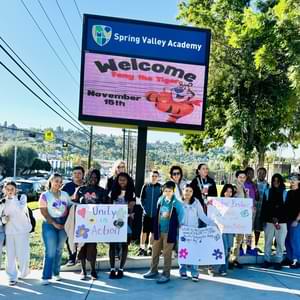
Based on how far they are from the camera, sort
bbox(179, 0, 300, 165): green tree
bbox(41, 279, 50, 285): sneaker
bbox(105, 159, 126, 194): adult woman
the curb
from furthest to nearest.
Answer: bbox(179, 0, 300, 165): green tree, bbox(105, 159, 126, 194): adult woman, the curb, bbox(41, 279, 50, 285): sneaker

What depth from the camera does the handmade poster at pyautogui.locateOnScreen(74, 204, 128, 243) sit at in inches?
236

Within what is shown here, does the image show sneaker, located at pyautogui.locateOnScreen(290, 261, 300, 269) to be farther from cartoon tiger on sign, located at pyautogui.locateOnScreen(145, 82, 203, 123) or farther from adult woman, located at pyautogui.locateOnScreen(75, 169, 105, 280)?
cartoon tiger on sign, located at pyautogui.locateOnScreen(145, 82, 203, 123)

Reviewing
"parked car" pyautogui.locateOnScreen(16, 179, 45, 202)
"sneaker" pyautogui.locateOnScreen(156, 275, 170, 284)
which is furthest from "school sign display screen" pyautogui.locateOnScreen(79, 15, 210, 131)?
"parked car" pyautogui.locateOnScreen(16, 179, 45, 202)

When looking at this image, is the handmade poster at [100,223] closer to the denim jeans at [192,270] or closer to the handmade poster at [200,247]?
A: the handmade poster at [200,247]

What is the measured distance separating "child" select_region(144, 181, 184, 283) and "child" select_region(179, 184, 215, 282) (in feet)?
0.53

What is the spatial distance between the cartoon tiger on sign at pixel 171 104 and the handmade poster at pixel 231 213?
8.17 feet

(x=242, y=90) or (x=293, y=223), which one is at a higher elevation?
(x=242, y=90)

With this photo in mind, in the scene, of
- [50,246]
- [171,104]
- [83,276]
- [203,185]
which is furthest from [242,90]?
[50,246]

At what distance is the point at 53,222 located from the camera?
580 cm

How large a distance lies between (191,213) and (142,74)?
3494 millimetres

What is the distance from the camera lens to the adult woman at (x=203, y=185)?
6.80 meters

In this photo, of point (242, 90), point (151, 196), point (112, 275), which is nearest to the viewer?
point (112, 275)

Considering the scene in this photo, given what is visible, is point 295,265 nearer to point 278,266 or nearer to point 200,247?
point 278,266

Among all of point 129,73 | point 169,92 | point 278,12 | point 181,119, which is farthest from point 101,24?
point 278,12
